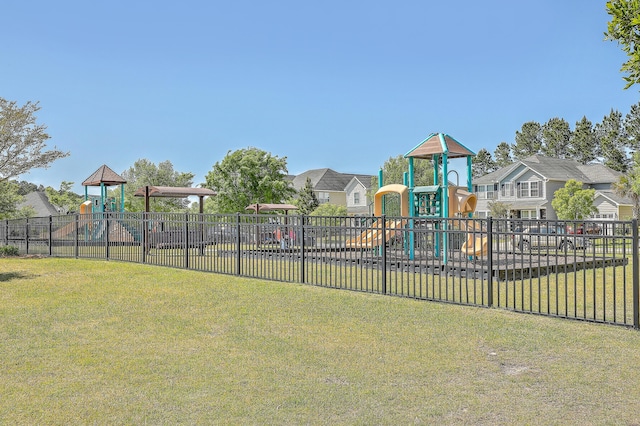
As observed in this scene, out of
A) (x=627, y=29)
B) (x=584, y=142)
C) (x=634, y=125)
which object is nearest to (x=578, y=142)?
(x=584, y=142)

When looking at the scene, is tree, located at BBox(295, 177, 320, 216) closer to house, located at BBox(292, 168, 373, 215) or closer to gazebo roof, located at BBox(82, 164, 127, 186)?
house, located at BBox(292, 168, 373, 215)

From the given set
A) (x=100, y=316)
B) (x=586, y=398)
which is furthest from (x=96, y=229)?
(x=586, y=398)

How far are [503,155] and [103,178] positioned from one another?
68443mm

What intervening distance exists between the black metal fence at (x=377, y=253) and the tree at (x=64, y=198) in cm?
4326

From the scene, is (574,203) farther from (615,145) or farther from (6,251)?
(6,251)

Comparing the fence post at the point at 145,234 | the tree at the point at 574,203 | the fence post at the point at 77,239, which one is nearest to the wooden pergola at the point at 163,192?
the fence post at the point at 77,239

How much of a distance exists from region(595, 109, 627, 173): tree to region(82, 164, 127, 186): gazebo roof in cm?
5053

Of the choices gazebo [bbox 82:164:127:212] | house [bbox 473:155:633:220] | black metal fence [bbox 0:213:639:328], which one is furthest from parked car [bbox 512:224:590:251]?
house [bbox 473:155:633:220]

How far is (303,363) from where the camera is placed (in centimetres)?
643

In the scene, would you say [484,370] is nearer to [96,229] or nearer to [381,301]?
[381,301]

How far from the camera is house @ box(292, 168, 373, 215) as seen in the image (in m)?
59.2

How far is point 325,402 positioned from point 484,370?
2110mm

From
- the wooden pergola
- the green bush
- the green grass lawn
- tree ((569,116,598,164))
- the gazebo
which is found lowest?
the green grass lawn

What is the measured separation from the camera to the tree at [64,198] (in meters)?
62.4
